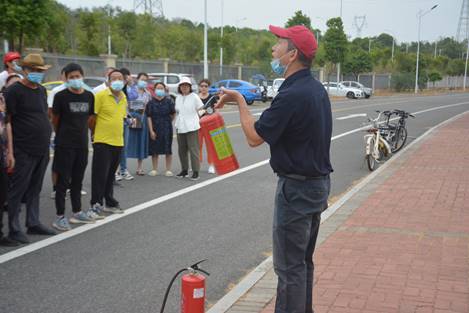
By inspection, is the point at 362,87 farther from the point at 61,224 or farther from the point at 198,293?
the point at 198,293

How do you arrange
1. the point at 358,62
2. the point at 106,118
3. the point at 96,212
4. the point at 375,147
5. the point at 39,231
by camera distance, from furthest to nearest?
the point at 358,62, the point at 375,147, the point at 96,212, the point at 106,118, the point at 39,231

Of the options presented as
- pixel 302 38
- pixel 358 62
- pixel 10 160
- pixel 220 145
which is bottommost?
pixel 10 160

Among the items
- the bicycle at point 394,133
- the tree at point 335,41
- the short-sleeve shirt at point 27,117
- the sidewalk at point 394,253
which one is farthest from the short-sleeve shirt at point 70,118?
the tree at point 335,41

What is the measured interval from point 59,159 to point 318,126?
4.36 meters

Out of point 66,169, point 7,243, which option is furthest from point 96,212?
point 7,243

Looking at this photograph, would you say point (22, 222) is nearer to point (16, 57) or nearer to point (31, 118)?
point (31, 118)

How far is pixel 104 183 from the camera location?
7977 millimetres

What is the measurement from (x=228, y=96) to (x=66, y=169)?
12.1 feet

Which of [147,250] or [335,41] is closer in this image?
[147,250]

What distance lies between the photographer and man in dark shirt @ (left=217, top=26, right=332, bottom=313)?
377 centimetres

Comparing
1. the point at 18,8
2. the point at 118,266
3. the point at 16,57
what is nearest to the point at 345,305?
the point at 118,266

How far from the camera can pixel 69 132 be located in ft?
23.8

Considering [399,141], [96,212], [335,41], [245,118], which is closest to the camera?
[245,118]

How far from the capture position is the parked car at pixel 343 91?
50.3 m
